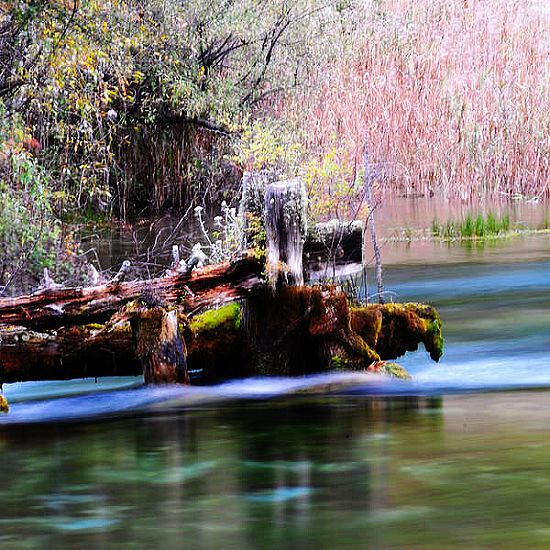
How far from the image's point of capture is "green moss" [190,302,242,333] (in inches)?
416

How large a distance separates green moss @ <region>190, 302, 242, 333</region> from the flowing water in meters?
0.52

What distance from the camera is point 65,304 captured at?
985 centimetres

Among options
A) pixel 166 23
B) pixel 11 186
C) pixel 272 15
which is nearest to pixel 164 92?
pixel 166 23

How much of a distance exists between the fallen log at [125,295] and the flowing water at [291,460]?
2.60ft

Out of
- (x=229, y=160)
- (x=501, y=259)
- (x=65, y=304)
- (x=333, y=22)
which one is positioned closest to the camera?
(x=65, y=304)

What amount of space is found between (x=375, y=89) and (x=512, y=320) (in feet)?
35.4

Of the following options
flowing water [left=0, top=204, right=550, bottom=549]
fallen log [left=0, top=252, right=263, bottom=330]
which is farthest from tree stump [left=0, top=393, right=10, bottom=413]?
fallen log [left=0, top=252, right=263, bottom=330]

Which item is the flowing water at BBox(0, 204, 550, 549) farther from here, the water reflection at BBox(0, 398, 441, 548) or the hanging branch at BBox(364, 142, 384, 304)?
the hanging branch at BBox(364, 142, 384, 304)

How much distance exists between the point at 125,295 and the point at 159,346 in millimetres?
484

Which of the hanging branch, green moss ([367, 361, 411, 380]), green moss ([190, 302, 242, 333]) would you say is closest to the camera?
green moss ([190, 302, 242, 333])

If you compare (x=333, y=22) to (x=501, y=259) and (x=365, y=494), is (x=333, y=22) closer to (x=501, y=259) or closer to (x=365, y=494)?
(x=501, y=259)

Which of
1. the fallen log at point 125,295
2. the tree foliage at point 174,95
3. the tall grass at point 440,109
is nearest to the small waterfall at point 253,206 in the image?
the fallen log at point 125,295

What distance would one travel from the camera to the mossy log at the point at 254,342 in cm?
1001

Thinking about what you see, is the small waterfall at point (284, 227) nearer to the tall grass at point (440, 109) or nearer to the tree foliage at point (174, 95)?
the tree foliage at point (174, 95)
